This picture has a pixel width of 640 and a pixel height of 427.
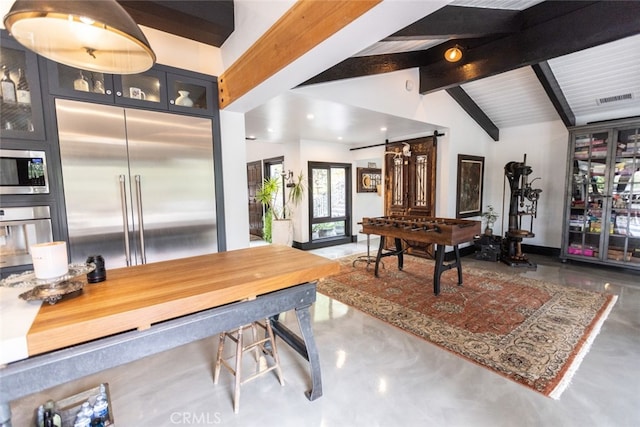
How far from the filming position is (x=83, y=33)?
4.39ft

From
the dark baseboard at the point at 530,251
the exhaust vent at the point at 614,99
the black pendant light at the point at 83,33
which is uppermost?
the exhaust vent at the point at 614,99

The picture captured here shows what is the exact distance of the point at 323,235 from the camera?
675cm

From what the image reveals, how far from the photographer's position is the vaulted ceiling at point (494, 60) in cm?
261

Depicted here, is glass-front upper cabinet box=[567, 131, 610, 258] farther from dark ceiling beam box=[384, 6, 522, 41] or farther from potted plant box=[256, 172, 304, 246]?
potted plant box=[256, 172, 304, 246]

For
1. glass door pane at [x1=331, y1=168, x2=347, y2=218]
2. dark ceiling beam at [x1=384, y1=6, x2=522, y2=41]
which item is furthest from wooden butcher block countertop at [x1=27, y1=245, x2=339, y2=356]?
glass door pane at [x1=331, y1=168, x2=347, y2=218]

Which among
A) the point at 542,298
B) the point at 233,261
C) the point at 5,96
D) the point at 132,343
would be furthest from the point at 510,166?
the point at 5,96

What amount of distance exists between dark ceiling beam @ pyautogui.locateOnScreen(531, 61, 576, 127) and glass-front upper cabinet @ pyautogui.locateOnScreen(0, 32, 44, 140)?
532 centimetres

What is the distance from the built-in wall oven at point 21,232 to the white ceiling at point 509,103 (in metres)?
2.44

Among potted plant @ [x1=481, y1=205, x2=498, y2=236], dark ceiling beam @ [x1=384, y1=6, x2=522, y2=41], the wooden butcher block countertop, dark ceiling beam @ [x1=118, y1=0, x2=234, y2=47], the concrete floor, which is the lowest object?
the concrete floor

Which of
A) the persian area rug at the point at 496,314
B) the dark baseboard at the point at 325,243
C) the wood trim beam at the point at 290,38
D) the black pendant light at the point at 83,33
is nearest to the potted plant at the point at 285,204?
the dark baseboard at the point at 325,243

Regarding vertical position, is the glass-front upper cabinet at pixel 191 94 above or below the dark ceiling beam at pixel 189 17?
below

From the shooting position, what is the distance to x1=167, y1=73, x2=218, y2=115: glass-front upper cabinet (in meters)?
2.53

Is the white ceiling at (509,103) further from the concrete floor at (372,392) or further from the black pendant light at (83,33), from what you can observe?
the concrete floor at (372,392)

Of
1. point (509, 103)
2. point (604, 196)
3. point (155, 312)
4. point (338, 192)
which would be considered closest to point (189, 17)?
point (155, 312)
